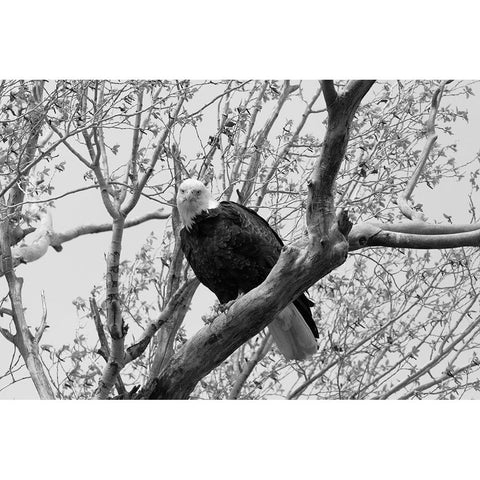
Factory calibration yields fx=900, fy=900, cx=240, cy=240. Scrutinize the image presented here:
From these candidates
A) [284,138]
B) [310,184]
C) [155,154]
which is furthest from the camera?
[284,138]

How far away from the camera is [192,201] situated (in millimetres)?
3551

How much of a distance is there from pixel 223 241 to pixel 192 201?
200mm

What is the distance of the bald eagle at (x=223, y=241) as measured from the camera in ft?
11.7

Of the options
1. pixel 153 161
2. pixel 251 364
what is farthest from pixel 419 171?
pixel 251 364

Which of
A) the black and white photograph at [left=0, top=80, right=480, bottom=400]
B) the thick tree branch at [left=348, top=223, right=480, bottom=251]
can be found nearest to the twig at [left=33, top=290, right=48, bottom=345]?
the black and white photograph at [left=0, top=80, right=480, bottom=400]

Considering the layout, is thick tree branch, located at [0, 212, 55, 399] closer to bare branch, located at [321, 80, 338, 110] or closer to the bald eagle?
A: the bald eagle

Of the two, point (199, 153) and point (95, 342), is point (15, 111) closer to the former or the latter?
point (199, 153)

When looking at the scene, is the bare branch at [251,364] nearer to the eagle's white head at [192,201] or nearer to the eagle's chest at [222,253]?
the eagle's chest at [222,253]

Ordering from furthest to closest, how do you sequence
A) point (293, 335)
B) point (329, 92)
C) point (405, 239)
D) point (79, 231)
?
point (79, 231), point (293, 335), point (405, 239), point (329, 92)

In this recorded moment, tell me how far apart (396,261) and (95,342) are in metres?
1.54

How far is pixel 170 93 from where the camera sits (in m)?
3.95

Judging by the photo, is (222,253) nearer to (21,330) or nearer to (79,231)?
(79,231)

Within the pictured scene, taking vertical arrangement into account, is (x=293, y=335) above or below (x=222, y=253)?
below
